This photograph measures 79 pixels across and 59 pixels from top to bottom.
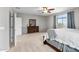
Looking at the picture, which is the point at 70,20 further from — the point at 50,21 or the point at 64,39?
the point at 64,39

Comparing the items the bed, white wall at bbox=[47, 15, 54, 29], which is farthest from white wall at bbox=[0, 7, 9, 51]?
white wall at bbox=[47, 15, 54, 29]

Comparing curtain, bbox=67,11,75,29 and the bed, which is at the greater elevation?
curtain, bbox=67,11,75,29

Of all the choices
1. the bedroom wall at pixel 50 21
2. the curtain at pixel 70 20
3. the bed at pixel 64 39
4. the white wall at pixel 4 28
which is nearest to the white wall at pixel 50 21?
the bedroom wall at pixel 50 21

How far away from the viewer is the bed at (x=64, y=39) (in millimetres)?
2697

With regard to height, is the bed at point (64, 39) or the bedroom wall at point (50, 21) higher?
the bedroom wall at point (50, 21)

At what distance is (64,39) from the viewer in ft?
10.4

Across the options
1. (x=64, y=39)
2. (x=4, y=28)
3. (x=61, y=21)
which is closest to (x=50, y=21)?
(x=61, y=21)

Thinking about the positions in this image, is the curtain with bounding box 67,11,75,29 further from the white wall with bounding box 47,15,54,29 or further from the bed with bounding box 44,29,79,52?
the bed with bounding box 44,29,79,52

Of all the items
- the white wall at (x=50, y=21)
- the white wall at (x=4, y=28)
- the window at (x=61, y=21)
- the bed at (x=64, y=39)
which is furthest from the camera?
the white wall at (x=50, y=21)

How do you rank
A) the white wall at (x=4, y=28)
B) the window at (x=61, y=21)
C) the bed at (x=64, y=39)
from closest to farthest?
the bed at (x=64, y=39), the white wall at (x=4, y=28), the window at (x=61, y=21)

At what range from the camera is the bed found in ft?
8.85

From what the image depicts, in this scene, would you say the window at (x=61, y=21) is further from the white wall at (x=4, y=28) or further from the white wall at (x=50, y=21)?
the white wall at (x=4, y=28)

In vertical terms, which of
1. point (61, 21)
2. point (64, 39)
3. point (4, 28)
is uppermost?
point (61, 21)

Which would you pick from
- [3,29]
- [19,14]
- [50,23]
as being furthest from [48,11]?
[3,29]
